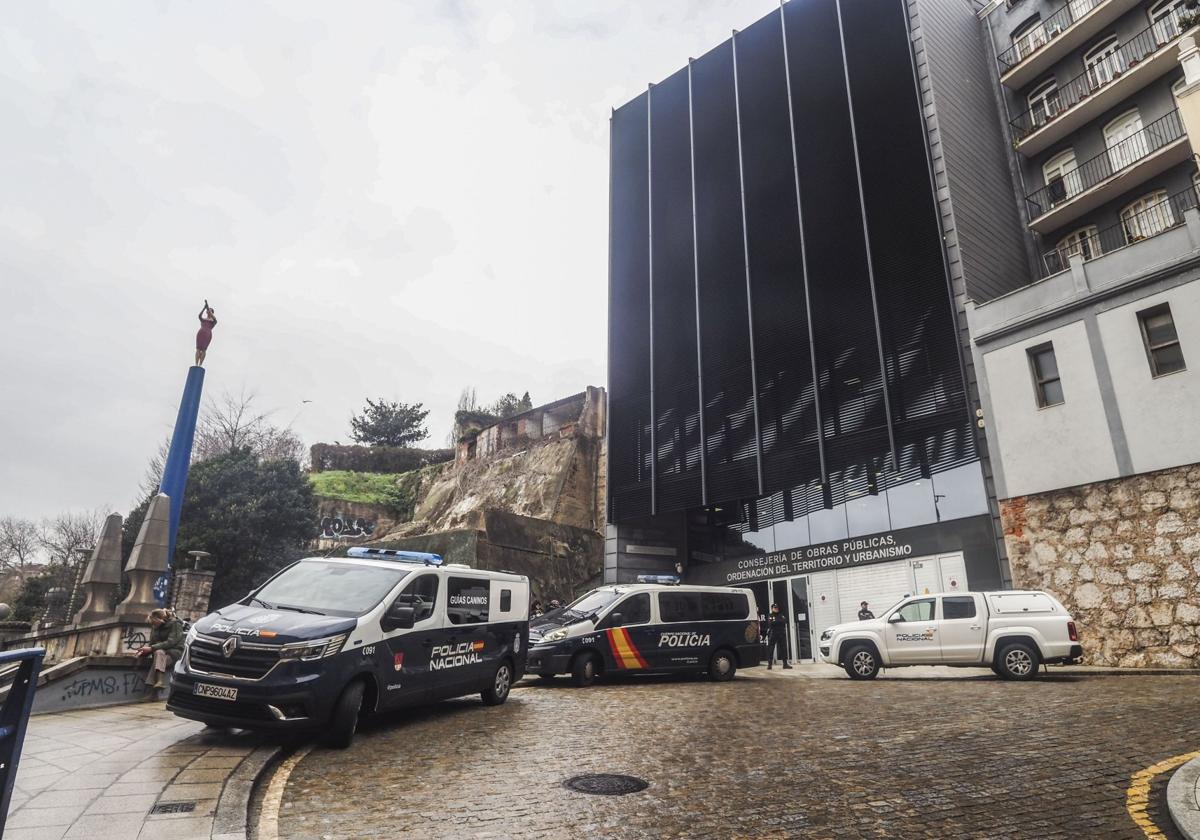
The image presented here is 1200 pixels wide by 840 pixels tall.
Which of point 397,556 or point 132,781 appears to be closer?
point 132,781

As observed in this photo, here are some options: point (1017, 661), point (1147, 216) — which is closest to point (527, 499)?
point (1017, 661)

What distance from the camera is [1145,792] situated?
5.12 metres

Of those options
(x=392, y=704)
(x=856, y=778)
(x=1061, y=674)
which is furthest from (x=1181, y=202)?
(x=392, y=704)

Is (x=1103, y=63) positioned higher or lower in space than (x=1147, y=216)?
higher

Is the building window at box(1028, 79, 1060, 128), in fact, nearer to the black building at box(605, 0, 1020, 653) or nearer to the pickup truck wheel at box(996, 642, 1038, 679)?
the black building at box(605, 0, 1020, 653)

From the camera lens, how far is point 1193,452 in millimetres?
14883

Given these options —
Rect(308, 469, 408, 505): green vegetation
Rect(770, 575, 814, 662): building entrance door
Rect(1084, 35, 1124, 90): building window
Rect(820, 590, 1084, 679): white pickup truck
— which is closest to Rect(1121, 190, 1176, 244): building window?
Rect(1084, 35, 1124, 90): building window

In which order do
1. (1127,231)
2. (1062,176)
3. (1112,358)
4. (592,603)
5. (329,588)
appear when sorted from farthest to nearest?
(1062,176) < (1127,231) < (1112,358) < (592,603) < (329,588)

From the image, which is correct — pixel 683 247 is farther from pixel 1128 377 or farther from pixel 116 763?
pixel 116 763

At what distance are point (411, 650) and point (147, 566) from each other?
24.7 ft

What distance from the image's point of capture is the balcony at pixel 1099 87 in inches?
780

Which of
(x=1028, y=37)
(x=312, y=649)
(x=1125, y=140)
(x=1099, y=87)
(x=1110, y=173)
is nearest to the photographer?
(x=312, y=649)

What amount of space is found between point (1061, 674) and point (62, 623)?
1090 inches

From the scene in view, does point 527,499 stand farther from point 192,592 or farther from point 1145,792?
point 1145,792
